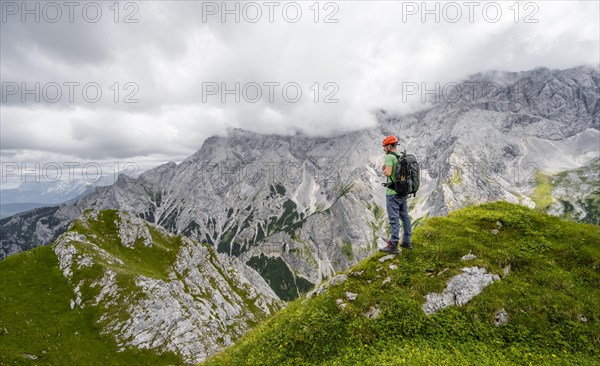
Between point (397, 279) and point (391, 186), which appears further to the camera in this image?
point (391, 186)

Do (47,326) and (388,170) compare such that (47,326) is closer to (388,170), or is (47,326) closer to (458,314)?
(388,170)

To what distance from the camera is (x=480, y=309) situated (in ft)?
46.3

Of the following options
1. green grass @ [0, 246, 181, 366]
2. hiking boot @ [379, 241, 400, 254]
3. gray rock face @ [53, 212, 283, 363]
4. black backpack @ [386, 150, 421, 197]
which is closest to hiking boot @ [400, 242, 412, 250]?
hiking boot @ [379, 241, 400, 254]

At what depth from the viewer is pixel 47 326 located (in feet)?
242

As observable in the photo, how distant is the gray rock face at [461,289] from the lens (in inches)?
575

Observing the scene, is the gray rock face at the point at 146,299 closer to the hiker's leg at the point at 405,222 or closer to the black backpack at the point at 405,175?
the hiker's leg at the point at 405,222

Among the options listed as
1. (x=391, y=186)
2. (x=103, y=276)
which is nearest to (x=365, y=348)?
(x=391, y=186)

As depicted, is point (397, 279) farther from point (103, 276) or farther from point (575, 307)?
point (103, 276)

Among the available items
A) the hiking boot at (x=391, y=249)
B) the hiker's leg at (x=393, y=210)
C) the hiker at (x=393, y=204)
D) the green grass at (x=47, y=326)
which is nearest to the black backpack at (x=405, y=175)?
the hiker at (x=393, y=204)

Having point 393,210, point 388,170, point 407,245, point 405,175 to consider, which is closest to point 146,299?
point 407,245

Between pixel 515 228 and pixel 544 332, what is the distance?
8.50 m

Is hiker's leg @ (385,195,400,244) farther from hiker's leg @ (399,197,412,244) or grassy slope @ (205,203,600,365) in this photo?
grassy slope @ (205,203,600,365)

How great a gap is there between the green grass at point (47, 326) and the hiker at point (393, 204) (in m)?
74.7

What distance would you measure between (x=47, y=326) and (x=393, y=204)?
90.2m
